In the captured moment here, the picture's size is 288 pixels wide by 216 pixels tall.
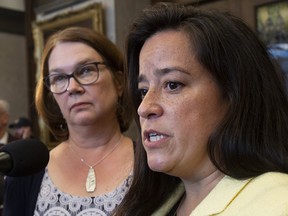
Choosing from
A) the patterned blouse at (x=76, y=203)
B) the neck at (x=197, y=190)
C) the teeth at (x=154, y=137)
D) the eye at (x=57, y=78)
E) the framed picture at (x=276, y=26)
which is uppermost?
the framed picture at (x=276, y=26)

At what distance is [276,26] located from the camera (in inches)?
117

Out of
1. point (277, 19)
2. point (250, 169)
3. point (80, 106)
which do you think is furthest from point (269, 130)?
point (277, 19)

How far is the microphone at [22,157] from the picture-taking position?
42.8 inches

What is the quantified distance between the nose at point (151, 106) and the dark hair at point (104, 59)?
558mm

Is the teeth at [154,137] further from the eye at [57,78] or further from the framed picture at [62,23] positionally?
the framed picture at [62,23]

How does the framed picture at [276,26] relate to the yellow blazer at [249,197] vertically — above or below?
above

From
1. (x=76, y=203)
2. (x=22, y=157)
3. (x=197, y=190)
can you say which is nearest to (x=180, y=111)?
(x=197, y=190)

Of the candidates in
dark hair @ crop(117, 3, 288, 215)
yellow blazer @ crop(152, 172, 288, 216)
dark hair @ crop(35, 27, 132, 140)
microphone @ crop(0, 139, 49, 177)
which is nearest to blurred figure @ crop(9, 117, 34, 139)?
dark hair @ crop(35, 27, 132, 140)

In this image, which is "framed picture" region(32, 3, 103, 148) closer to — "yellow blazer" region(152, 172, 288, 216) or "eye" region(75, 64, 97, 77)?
"eye" region(75, 64, 97, 77)

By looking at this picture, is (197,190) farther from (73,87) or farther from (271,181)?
(73,87)

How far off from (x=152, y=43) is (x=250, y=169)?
1.37 ft

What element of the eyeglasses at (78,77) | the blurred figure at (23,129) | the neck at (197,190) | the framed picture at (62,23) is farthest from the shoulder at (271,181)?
the blurred figure at (23,129)

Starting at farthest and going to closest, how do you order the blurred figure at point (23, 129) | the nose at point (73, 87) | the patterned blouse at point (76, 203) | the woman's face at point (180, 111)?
the blurred figure at point (23, 129) → the nose at point (73, 87) → the patterned blouse at point (76, 203) → the woman's face at point (180, 111)

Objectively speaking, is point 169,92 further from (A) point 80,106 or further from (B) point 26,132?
(B) point 26,132
